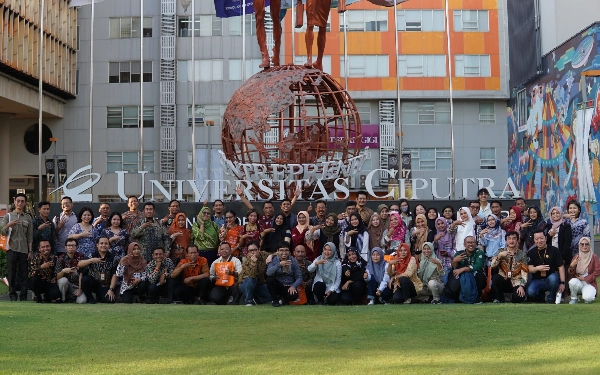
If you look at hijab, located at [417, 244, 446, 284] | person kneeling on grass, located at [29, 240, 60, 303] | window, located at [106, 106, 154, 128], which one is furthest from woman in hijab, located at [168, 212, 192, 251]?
window, located at [106, 106, 154, 128]

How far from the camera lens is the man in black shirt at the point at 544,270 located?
13539 millimetres

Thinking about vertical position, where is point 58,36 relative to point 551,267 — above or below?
above

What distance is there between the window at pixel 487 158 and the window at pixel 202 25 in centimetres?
1467

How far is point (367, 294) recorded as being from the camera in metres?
13.9

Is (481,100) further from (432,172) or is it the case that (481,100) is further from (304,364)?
(304,364)

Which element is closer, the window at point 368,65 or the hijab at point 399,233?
the hijab at point 399,233

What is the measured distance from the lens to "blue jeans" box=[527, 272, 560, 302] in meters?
13.6

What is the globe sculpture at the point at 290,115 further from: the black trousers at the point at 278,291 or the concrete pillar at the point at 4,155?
the concrete pillar at the point at 4,155

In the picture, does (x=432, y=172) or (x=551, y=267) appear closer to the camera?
(x=551, y=267)

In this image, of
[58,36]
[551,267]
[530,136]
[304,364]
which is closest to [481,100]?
[530,136]

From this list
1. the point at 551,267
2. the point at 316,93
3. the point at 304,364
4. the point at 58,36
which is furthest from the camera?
the point at 58,36

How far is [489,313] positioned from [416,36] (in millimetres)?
35509

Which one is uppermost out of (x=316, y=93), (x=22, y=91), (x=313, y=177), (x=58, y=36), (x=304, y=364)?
→ (x=58, y=36)

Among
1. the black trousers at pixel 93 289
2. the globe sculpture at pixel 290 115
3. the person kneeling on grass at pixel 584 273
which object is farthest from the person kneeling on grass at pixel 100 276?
the person kneeling on grass at pixel 584 273
